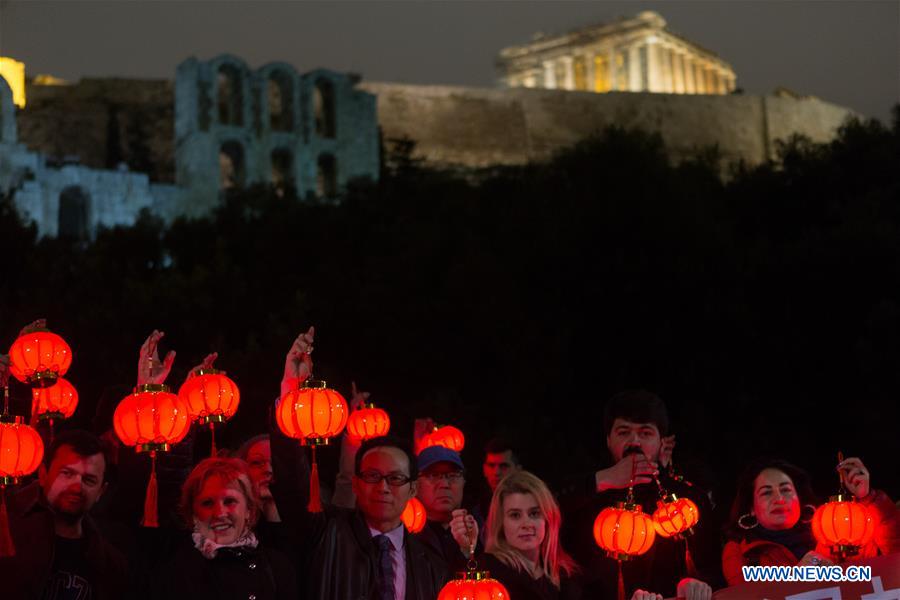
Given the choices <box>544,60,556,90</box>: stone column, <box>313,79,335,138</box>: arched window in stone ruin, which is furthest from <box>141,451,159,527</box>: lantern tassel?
<box>544,60,556,90</box>: stone column

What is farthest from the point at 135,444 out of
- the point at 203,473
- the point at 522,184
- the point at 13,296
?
the point at 522,184

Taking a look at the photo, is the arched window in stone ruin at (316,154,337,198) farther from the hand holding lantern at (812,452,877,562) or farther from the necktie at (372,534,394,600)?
the necktie at (372,534,394,600)

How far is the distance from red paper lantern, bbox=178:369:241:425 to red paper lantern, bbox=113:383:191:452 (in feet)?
2.12

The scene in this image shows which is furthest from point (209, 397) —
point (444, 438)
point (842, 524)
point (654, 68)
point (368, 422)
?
point (654, 68)

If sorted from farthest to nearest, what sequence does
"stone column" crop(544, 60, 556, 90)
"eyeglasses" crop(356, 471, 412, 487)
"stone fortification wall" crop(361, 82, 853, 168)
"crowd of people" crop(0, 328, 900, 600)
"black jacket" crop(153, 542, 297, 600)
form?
"stone column" crop(544, 60, 556, 90)
"stone fortification wall" crop(361, 82, 853, 168)
"eyeglasses" crop(356, 471, 412, 487)
"crowd of people" crop(0, 328, 900, 600)
"black jacket" crop(153, 542, 297, 600)

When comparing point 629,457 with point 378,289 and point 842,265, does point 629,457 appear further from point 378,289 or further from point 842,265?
point 842,265

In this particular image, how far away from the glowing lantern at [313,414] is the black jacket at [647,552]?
1211 millimetres

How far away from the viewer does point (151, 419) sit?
5.76m

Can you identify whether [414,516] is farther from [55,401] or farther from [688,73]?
[688,73]

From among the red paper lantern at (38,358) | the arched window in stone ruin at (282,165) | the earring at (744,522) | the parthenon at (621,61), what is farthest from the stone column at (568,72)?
the earring at (744,522)

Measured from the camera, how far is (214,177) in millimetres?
35781

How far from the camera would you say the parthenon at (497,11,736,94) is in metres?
60.0

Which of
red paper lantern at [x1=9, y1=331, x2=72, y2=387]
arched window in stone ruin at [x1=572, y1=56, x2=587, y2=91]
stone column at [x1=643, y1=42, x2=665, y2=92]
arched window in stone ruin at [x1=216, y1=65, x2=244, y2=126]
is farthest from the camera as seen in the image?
arched window in stone ruin at [x1=572, y1=56, x2=587, y2=91]

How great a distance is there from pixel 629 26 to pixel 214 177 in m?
31.5
